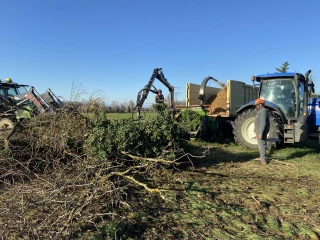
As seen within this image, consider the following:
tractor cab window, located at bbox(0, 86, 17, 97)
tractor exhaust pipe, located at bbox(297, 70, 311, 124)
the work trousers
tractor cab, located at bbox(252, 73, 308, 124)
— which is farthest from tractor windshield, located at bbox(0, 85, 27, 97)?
tractor exhaust pipe, located at bbox(297, 70, 311, 124)

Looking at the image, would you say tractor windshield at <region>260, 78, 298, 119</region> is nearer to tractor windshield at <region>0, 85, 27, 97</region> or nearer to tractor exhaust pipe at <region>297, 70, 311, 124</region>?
tractor exhaust pipe at <region>297, 70, 311, 124</region>

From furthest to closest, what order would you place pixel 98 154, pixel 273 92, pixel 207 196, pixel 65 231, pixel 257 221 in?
pixel 273 92, pixel 98 154, pixel 207 196, pixel 257 221, pixel 65 231

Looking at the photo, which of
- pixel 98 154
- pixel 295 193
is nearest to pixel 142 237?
pixel 98 154

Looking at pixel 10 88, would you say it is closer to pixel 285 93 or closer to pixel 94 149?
pixel 94 149

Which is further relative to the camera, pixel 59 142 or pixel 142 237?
pixel 59 142

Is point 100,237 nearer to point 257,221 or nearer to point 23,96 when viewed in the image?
point 257,221

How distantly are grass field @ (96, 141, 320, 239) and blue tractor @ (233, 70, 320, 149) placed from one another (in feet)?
4.12

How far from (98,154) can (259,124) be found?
4.13 meters

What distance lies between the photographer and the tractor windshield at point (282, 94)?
8.05 meters

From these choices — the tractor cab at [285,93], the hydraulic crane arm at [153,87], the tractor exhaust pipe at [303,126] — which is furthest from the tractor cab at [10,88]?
the tractor exhaust pipe at [303,126]

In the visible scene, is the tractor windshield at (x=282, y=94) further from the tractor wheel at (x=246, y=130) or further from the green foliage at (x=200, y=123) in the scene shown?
the green foliage at (x=200, y=123)

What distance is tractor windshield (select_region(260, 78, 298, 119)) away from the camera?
317 inches

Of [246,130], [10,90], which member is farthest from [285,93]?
[10,90]

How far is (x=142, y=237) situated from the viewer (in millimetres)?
3172
